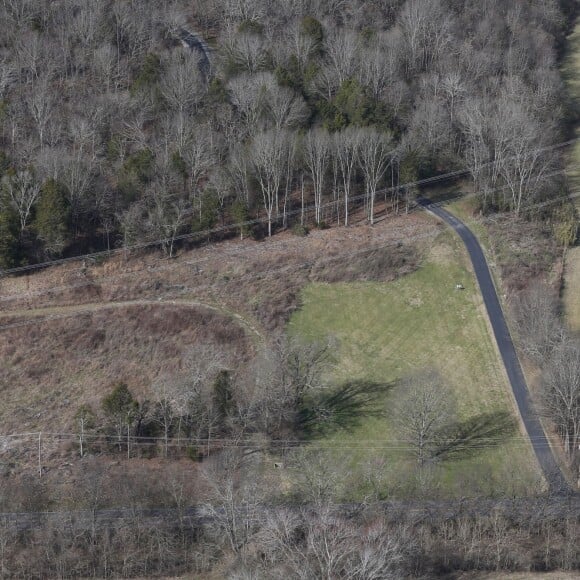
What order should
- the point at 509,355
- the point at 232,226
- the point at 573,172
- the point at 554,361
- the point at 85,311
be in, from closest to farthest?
1. the point at 554,361
2. the point at 509,355
3. the point at 85,311
4. the point at 232,226
5. the point at 573,172

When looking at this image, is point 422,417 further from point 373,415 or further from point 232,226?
point 232,226

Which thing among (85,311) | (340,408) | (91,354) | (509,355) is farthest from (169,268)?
(509,355)

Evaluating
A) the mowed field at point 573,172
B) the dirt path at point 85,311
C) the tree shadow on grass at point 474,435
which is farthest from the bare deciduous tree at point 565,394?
the dirt path at point 85,311

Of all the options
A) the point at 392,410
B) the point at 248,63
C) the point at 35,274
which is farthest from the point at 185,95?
the point at 392,410

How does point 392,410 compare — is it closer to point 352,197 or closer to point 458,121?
point 352,197

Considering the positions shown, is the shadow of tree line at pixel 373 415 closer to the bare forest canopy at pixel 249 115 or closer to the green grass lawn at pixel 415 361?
the green grass lawn at pixel 415 361

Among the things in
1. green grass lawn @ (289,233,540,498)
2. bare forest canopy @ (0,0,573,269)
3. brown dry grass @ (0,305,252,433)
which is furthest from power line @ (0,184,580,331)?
green grass lawn @ (289,233,540,498)

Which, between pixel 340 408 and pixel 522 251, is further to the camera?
pixel 522 251
